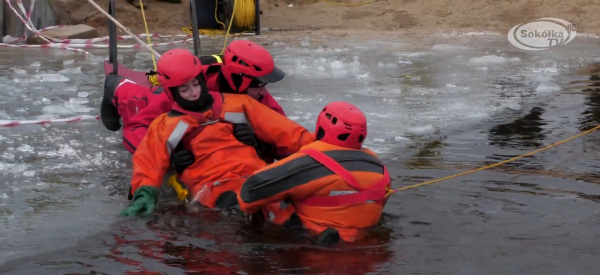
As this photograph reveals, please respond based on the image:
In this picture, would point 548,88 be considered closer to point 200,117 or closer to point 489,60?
point 489,60

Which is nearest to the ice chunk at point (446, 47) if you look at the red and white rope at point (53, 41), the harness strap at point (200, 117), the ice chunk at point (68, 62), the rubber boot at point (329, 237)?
the red and white rope at point (53, 41)

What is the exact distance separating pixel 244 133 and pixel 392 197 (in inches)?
41.8

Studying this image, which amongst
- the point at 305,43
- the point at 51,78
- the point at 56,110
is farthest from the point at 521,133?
the point at 305,43

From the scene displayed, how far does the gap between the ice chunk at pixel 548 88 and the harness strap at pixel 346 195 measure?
17.1ft

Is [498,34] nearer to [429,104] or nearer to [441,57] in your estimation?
[441,57]

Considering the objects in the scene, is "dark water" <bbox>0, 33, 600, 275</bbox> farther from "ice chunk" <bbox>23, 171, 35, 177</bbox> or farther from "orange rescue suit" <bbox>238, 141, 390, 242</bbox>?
"orange rescue suit" <bbox>238, 141, 390, 242</bbox>

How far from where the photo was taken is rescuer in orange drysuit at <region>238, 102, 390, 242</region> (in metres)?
4.10

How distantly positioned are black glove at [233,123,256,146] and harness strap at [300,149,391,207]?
892 mm

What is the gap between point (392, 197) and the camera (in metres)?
5.28

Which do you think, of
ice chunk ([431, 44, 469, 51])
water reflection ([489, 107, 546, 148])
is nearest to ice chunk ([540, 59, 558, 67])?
ice chunk ([431, 44, 469, 51])

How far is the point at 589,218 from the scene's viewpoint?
4770mm

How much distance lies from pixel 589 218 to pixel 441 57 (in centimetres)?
722

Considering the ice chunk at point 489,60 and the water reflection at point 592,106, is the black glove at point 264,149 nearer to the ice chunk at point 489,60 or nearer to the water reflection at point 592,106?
the water reflection at point 592,106

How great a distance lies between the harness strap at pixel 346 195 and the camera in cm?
409
